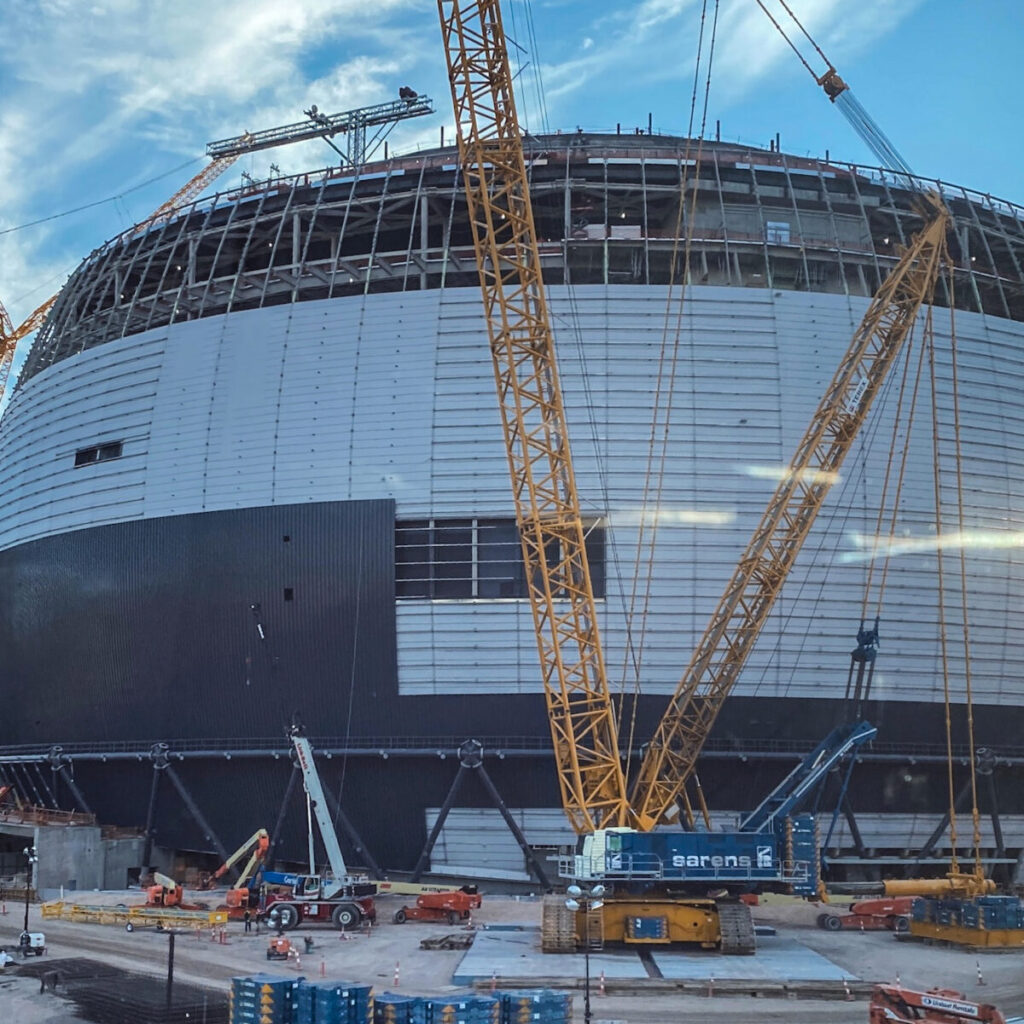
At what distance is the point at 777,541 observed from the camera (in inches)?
1893

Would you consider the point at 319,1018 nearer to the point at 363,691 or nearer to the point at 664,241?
the point at 363,691

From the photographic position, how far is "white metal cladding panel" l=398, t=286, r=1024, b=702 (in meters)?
51.3

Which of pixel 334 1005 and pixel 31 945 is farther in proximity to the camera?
pixel 31 945

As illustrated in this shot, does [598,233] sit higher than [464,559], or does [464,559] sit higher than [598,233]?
[598,233]

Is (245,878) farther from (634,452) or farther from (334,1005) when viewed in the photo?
(334,1005)

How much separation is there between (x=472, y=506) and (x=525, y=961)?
23008 mm

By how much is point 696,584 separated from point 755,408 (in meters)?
8.67

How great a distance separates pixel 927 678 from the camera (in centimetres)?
5269

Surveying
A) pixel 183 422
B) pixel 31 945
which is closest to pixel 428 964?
pixel 31 945

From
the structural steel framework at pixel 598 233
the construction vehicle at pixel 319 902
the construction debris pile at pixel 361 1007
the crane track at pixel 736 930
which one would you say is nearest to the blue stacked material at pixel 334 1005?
the construction debris pile at pixel 361 1007

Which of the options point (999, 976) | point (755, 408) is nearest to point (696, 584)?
point (755, 408)

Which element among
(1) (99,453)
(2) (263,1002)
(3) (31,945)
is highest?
(1) (99,453)

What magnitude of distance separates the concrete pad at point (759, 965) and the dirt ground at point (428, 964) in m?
0.87

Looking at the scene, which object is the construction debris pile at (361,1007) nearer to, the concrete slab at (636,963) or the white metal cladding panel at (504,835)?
the concrete slab at (636,963)
